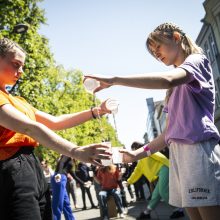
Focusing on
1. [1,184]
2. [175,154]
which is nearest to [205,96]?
[175,154]

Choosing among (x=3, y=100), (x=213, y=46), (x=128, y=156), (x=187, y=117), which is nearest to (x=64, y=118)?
(x=128, y=156)

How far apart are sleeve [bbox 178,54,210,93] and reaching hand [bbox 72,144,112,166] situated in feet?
2.25

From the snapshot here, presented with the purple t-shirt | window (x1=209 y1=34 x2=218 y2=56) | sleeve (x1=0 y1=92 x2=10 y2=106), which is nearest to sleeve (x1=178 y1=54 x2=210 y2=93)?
the purple t-shirt

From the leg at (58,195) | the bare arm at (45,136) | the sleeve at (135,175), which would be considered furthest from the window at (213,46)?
the bare arm at (45,136)

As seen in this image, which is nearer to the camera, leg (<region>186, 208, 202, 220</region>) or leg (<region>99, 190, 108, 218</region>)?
leg (<region>186, 208, 202, 220</region>)

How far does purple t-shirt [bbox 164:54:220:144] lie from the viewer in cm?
204

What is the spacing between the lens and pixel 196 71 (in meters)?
2.03

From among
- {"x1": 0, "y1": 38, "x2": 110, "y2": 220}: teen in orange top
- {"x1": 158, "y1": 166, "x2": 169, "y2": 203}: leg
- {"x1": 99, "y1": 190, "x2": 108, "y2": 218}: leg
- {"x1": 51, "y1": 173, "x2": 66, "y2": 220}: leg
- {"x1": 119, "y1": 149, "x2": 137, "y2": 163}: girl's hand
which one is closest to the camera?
{"x1": 0, "y1": 38, "x2": 110, "y2": 220}: teen in orange top

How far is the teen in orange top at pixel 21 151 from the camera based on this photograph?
1.79 m

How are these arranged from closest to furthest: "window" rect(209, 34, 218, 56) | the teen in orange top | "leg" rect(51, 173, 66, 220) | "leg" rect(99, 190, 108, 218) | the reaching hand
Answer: the reaching hand
the teen in orange top
"leg" rect(51, 173, 66, 220)
"leg" rect(99, 190, 108, 218)
"window" rect(209, 34, 218, 56)

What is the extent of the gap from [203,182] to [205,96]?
1.78 ft

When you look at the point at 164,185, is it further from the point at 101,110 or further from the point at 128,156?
the point at 101,110

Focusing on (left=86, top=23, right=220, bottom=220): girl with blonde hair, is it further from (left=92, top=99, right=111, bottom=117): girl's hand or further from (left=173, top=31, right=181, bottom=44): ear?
(left=92, top=99, right=111, bottom=117): girl's hand

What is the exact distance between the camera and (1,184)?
6.82ft
